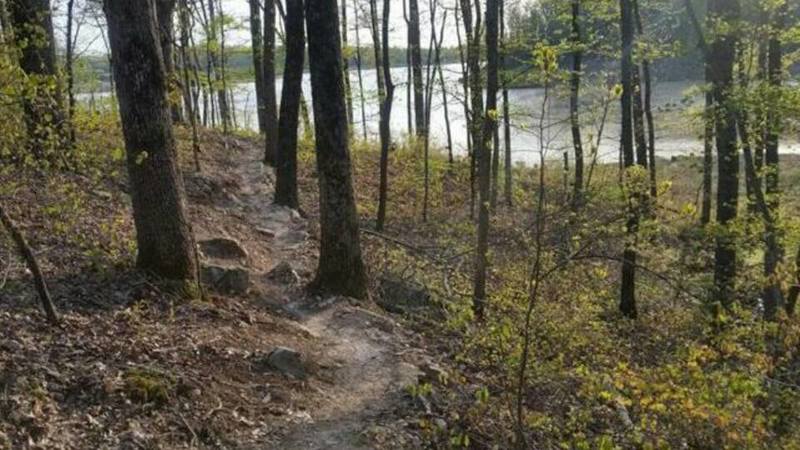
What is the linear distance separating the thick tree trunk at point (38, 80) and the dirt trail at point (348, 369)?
288 centimetres

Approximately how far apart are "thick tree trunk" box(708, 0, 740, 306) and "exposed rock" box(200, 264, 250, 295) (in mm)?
7315

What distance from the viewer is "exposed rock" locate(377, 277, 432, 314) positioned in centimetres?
821

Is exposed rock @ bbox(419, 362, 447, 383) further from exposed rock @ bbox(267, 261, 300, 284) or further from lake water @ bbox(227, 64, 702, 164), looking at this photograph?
exposed rock @ bbox(267, 261, 300, 284)

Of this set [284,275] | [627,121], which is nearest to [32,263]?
[284,275]

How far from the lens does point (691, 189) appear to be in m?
25.8

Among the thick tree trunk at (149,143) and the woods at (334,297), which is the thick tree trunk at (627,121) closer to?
the woods at (334,297)

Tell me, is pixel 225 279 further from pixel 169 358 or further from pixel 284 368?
pixel 169 358

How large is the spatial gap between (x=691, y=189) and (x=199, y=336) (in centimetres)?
2441

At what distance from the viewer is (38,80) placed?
427cm

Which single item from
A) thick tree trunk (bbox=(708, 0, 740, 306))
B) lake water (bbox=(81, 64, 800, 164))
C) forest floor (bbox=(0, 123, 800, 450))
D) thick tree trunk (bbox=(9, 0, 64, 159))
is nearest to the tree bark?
forest floor (bbox=(0, 123, 800, 450))

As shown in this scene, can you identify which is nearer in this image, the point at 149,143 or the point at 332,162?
the point at 149,143

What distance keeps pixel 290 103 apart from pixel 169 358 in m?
7.87

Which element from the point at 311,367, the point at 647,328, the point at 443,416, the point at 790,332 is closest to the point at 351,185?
the point at 311,367

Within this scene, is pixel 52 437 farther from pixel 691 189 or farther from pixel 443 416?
pixel 691 189
